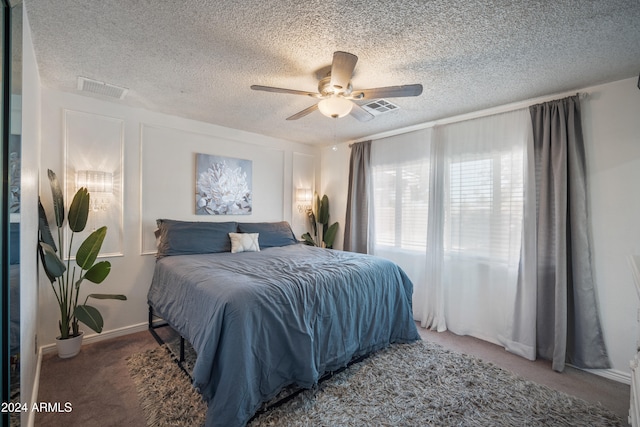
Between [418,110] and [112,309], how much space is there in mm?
3963

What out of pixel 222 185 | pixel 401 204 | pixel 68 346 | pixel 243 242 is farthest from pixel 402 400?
pixel 222 185

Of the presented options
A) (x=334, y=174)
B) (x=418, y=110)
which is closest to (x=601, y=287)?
(x=418, y=110)

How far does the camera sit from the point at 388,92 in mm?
2016

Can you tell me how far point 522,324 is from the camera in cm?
267

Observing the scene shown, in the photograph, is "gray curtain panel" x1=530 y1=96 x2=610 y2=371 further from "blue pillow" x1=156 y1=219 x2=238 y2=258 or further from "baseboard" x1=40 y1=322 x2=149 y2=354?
"baseboard" x1=40 y1=322 x2=149 y2=354

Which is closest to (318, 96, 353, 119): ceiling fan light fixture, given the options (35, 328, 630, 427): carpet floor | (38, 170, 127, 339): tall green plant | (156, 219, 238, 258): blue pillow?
(156, 219, 238, 258): blue pillow

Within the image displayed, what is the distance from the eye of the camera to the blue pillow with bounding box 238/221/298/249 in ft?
11.9

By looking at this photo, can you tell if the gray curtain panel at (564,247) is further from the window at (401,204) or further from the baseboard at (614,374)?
the window at (401,204)

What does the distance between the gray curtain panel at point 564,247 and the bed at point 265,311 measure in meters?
1.20

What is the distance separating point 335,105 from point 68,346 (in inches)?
122

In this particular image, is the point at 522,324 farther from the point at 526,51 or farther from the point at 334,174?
the point at 334,174

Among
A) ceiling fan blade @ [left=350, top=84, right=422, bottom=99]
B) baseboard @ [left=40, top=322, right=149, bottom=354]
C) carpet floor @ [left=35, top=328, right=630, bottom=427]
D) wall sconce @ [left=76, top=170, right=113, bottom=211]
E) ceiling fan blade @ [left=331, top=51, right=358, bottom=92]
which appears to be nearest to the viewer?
ceiling fan blade @ [left=331, top=51, right=358, bottom=92]

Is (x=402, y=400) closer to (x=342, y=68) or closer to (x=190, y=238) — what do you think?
(x=342, y=68)

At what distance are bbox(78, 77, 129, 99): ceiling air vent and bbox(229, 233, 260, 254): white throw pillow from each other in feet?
5.90
